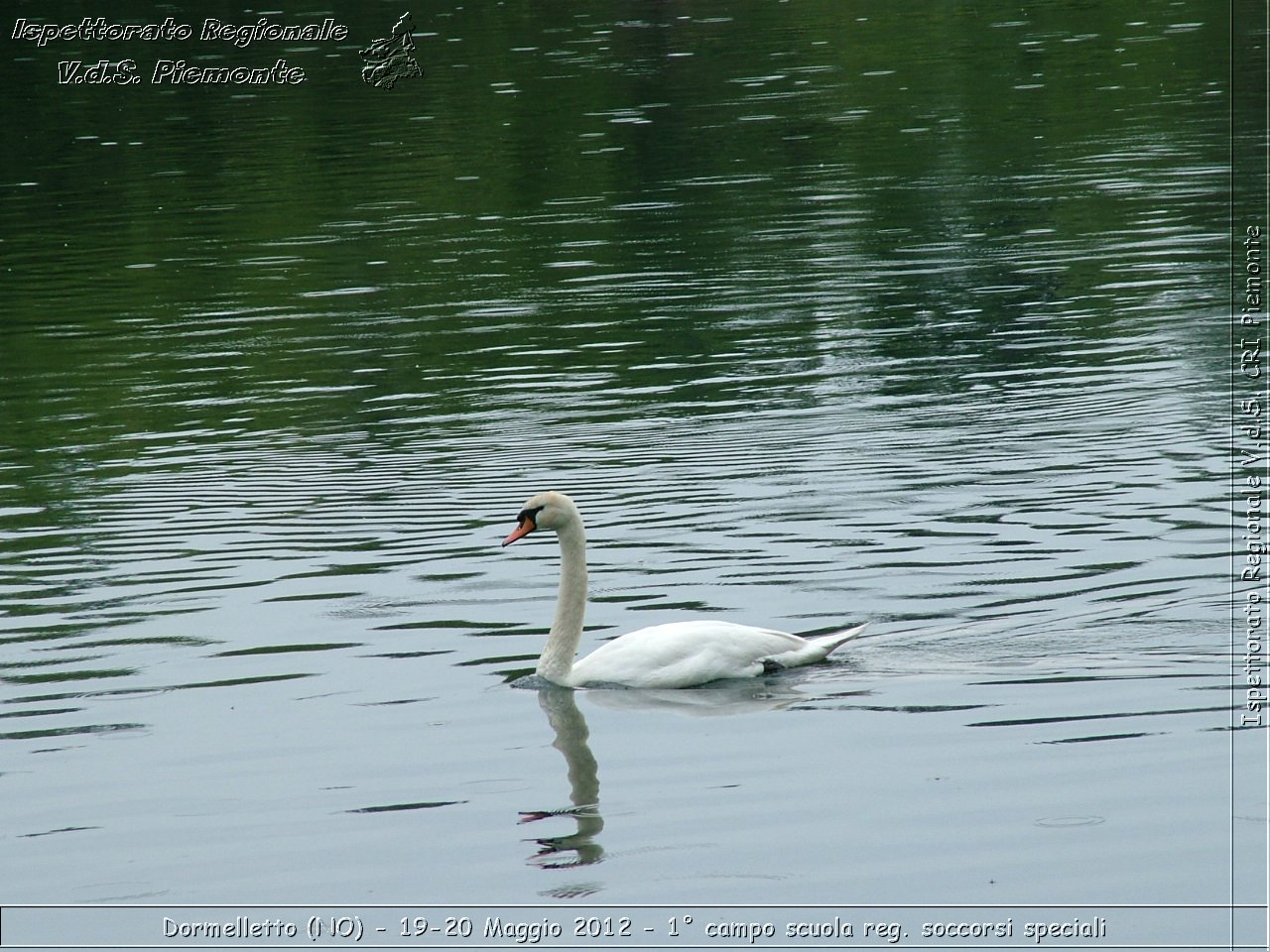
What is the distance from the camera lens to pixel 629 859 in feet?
30.2

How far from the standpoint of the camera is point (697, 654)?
37.7 feet

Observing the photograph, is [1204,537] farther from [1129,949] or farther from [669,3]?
[669,3]

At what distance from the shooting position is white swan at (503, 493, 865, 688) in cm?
1146

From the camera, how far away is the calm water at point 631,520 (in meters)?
9.55

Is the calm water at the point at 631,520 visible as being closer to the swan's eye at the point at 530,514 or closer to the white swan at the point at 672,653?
the white swan at the point at 672,653

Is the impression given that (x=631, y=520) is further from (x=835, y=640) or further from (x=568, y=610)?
(x=835, y=640)

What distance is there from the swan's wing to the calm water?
0.45ft

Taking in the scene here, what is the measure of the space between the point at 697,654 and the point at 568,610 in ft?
2.84

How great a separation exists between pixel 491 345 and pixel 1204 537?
11114 millimetres

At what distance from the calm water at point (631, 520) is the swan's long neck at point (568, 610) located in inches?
7.0
